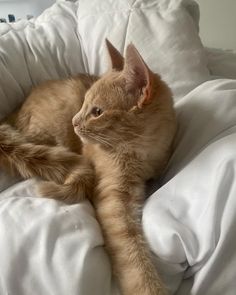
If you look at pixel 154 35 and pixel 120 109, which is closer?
pixel 120 109

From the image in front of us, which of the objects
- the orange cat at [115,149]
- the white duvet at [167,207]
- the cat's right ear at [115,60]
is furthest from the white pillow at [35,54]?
the cat's right ear at [115,60]


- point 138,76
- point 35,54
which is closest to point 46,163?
point 138,76

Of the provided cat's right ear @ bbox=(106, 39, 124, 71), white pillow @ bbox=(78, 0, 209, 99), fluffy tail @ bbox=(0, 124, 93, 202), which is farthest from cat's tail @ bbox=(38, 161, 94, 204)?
white pillow @ bbox=(78, 0, 209, 99)

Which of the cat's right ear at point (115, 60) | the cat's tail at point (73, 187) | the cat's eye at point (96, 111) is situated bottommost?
the cat's tail at point (73, 187)

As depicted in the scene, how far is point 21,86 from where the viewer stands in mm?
1286

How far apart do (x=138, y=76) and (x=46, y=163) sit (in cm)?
33

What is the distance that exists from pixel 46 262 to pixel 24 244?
0.06 metres

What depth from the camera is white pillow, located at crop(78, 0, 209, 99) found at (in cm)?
123

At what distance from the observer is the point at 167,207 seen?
2.79 feet

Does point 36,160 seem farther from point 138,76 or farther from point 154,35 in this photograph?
point 154,35

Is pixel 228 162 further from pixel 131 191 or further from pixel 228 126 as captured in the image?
pixel 131 191

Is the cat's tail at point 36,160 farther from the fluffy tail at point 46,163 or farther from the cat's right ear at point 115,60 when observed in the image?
the cat's right ear at point 115,60

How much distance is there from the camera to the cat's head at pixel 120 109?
3.14 feet

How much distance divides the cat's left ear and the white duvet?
0.16 metres
